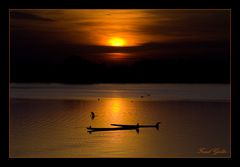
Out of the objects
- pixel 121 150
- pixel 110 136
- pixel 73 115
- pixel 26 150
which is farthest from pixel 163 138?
pixel 73 115

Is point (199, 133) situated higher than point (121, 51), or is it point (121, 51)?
point (121, 51)

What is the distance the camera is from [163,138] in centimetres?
1092

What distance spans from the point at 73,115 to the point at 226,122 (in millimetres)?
5228

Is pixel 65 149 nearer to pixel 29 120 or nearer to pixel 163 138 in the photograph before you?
pixel 163 138

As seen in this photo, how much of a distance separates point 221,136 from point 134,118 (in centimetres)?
369

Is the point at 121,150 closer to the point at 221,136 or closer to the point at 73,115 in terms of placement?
the point at 221,136

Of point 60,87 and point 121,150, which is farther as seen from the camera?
point 60,87

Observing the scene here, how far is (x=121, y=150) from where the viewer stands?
30.3 ft

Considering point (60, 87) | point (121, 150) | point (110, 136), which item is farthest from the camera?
point (60, 87)

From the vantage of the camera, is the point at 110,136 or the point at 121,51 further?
the point at 121,51
